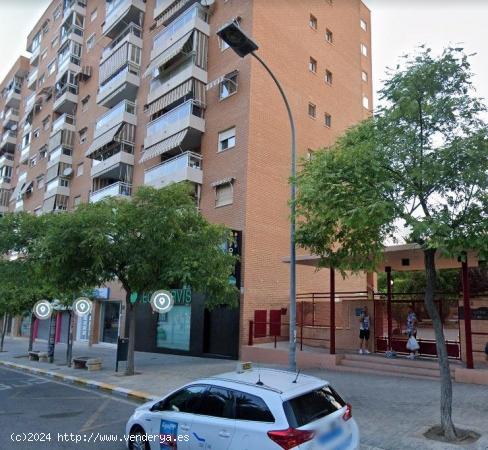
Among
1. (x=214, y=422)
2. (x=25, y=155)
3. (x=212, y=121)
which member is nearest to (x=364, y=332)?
(x=214, y=422)

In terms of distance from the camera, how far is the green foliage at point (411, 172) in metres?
7.78

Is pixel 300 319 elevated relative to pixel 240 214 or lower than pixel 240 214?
lower

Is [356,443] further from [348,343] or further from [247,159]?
[247,159]

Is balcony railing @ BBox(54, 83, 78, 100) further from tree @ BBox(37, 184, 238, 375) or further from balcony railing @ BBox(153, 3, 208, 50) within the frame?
tree @ BBox(37, 184, 238, 375)

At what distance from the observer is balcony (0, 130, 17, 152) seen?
50.1 m

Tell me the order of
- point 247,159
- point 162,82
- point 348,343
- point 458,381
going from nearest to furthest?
point 458,381 → point 348,343 → point 247,159 → point 162,82

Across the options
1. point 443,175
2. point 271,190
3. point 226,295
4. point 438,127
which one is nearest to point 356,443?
point 443,175

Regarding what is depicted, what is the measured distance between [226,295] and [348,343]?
5.44m

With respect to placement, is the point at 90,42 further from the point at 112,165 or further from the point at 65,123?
the point at 112,165

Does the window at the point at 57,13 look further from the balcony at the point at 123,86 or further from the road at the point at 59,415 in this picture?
the road at the point at 59,415

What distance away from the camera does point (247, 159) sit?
2023cm

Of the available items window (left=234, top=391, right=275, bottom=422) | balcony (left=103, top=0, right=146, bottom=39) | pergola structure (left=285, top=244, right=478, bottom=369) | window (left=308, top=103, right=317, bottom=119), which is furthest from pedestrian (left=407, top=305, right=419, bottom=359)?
balcony (left=103, top=0, right=146, bottom=39)

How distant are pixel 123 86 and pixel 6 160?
89.3 feet

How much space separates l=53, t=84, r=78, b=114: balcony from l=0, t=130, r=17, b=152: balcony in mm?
14836
